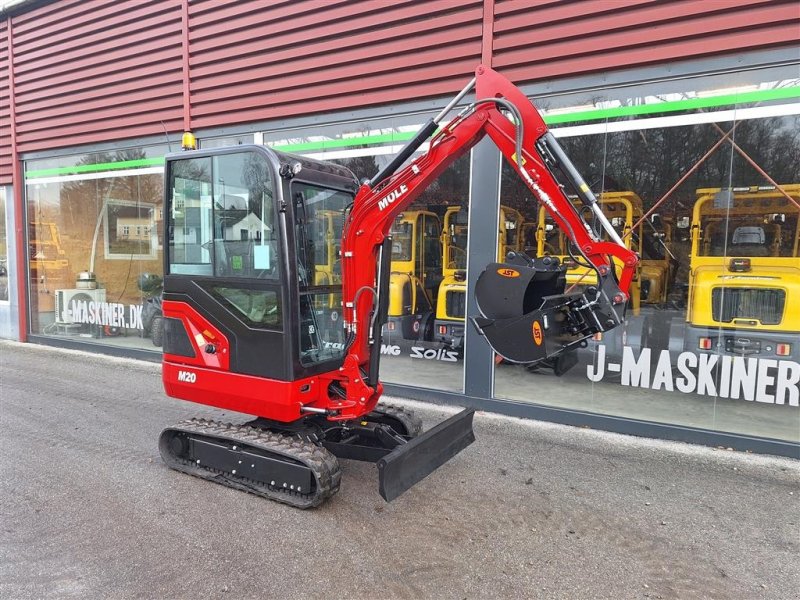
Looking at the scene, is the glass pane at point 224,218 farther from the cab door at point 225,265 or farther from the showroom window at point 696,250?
the showroom window at point 696,250

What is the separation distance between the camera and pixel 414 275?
710 centimetres

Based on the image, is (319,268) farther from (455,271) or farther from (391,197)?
(455,271)

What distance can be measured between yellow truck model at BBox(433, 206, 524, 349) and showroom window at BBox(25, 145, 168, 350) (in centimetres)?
477

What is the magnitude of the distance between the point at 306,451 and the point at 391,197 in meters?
1.80

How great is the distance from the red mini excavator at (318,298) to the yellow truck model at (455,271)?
2422mm

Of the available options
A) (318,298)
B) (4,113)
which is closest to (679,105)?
(318,298)

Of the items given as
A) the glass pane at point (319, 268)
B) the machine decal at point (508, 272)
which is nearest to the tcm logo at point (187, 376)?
the glass pane at point (319, 268)

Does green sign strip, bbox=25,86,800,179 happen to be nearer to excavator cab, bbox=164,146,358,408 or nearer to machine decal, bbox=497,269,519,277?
excavator cab, bbox=164,146,358,408

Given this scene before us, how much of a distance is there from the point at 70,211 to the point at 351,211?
→ 27.7 feet

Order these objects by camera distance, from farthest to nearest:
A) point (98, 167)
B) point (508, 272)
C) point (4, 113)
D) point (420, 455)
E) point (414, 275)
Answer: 1. point (4, 113)
2. point (98, 167)
3. point (414, 275)
4. point (420, 455)
5. point (508, 272)

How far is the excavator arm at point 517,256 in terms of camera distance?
297cm

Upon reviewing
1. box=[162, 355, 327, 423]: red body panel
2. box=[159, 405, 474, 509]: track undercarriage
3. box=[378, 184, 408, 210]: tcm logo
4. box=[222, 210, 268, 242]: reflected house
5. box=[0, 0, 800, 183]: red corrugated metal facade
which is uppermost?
box=[0, 0, 800, 183]: red corrugated metal facade

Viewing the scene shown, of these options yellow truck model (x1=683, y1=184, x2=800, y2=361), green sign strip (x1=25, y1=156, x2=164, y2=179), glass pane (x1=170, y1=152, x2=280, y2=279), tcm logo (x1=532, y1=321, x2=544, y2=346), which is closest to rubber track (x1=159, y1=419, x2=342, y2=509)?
glass pane (x1=170, y1=152, x2=280, y2=279)

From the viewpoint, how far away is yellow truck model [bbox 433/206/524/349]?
614cm
